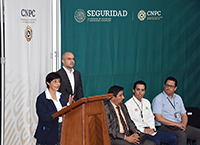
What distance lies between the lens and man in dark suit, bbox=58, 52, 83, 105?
14.1ft

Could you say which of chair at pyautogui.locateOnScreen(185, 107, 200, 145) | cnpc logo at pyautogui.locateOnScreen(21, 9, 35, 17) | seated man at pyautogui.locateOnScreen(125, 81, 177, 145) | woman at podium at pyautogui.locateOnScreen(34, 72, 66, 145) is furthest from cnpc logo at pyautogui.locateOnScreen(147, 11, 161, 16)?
woman at podium at pyautogui.locateOnScreen(34, 72, 66, 145)

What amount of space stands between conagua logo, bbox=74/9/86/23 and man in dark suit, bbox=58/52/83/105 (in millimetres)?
803

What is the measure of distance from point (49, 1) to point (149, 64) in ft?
7.45

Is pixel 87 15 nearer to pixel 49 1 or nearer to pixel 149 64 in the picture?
pixel 49 1

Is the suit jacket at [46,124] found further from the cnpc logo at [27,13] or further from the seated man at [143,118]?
the cnpc logo at [27,13]

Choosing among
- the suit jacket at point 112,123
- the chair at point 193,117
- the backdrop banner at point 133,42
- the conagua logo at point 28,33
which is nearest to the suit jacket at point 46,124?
the suit jacket at point 112,123

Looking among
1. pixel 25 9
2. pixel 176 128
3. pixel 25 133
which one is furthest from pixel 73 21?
pixel 176 128

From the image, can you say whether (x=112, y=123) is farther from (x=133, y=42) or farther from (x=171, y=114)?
(x=133, y=42)

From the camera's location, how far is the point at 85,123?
2748 millimetres

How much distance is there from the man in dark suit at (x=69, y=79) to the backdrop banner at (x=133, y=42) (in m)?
0.47

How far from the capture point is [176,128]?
4590 millimetres

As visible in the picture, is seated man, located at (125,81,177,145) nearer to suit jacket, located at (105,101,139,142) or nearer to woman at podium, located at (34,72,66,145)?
suit jacket, located at (105,101,139,142)

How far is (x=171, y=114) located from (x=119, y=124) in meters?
1.14

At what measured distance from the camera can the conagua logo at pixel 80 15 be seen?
4.87 meters
